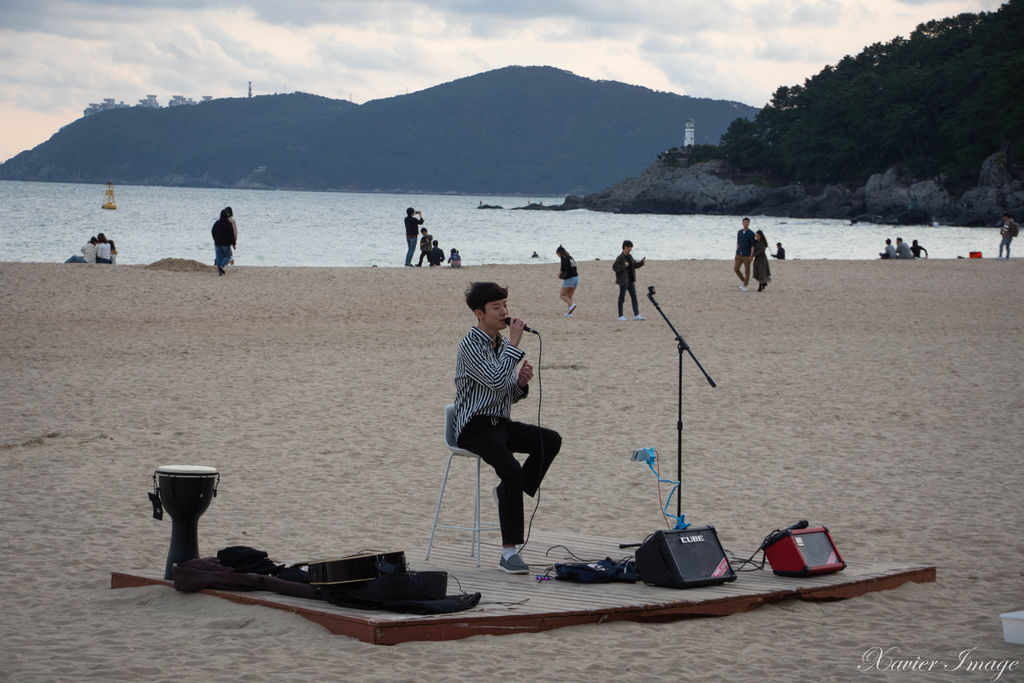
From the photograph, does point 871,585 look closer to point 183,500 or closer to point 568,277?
point 183,500

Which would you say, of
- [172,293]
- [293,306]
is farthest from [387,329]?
[172,293]

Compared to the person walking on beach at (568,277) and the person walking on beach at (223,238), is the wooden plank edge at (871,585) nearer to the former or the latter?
the person walking on beach at (568,277)

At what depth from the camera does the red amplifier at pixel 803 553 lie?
5.46 metres

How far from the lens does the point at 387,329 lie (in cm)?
1789

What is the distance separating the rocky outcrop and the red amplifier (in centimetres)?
8042

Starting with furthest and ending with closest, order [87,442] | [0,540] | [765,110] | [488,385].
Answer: [765,110], [87,442], [0,540], [488,385]

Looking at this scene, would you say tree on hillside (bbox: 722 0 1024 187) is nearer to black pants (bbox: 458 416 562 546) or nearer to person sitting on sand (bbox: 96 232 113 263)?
person sitting on sand (bbox: 96 232 113 263)

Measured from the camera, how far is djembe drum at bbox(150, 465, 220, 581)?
5.39m

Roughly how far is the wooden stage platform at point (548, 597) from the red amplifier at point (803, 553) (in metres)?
0.05

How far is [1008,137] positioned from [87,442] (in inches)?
3635

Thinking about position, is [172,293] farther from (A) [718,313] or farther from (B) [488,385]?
(B) [488,385]

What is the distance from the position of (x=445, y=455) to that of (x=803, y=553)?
414 centimetres

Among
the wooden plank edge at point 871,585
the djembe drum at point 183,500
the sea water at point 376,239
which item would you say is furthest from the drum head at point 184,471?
the sea water at point 376,239

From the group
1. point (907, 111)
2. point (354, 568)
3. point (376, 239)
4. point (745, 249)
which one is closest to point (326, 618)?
point (354, 568)
